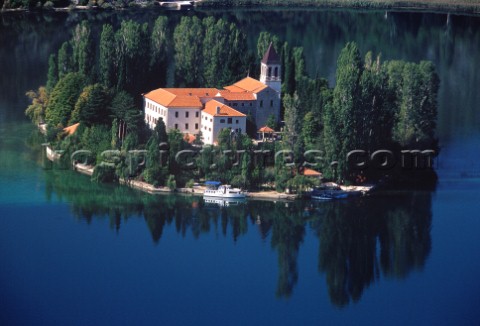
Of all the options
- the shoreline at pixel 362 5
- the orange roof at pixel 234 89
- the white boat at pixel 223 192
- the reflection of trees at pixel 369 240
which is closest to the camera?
the reflection of trees at pixel 369 240

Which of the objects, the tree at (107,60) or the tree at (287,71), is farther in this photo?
the tree at (287,71)

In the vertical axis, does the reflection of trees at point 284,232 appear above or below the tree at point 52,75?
below

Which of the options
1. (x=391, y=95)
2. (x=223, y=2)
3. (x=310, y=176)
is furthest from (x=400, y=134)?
(x=223, y=2)

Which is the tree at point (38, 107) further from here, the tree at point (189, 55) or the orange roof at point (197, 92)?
the orange roof at point (197, 92)

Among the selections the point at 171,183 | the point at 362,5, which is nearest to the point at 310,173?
the point at 171,183

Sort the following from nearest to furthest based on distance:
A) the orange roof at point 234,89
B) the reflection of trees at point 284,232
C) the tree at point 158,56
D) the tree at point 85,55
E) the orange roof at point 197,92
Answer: the reflection of trees at point 284,232
the orange roof at point 197,92
the orange roof at point 234,89
the tree at point 85,55
the tree at point 158,56

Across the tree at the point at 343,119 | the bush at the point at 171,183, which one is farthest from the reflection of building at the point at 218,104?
the tree at the point at 343,119

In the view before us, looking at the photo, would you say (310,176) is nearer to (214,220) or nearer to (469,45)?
(214,220)
